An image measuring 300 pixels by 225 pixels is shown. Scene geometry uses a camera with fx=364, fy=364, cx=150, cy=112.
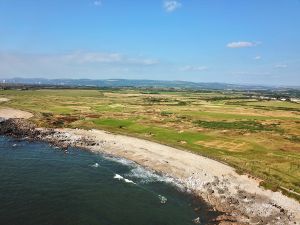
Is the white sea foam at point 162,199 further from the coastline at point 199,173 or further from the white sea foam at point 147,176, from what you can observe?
the white sea foam at point 147,176

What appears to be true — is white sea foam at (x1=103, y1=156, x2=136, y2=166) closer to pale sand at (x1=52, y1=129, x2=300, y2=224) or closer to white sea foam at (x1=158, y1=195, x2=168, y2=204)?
pale sand at (x1=52, y1=129, x2=300, y2=224)

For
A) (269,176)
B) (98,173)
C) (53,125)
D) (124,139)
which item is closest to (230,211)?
(269,176)

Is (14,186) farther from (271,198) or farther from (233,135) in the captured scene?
(233,135)

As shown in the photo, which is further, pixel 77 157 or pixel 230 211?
pixel 77 157

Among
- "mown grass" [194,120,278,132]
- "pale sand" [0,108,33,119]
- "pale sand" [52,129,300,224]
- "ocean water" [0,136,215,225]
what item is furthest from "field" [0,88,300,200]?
"ocean water" [0,136,215,225]

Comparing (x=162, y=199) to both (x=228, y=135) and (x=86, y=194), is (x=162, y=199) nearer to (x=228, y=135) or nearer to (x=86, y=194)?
(x=86, y=194)

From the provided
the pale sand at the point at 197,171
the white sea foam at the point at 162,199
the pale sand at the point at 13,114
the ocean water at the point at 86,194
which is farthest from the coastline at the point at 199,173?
the pale sand at the point at 13,114
